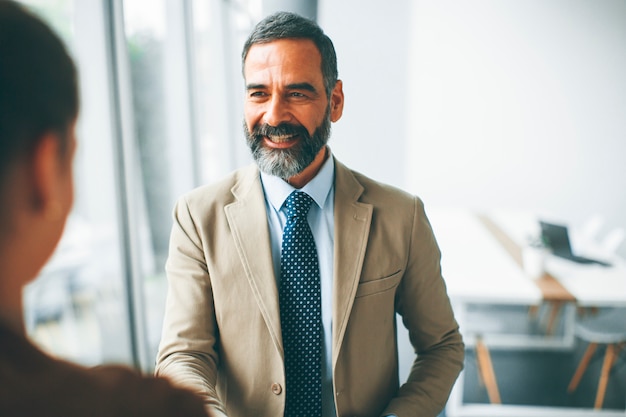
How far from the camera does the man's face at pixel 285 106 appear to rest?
1034mm

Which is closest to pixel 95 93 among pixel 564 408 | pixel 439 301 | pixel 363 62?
pixel 363 62

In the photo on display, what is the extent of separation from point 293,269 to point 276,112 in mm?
351

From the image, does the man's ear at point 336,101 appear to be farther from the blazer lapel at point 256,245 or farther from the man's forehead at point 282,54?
the blazer lapel at point 256,245

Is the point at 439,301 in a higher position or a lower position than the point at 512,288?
higher

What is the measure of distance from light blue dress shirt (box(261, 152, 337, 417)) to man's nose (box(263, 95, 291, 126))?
0.53 feet

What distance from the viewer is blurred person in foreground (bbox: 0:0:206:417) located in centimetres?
36

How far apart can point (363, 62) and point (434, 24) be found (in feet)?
13.6

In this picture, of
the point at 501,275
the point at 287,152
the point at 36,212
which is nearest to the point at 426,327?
the point at 287,152

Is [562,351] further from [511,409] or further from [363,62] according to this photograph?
[363,62]

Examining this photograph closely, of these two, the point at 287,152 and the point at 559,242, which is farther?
the point at 559,242

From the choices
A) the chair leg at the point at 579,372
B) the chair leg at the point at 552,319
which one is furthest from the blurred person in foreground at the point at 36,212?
the chair leg at the point at 552,319

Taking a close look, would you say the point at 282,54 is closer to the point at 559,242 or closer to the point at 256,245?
the point at 256,245

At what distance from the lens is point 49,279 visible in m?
2.21

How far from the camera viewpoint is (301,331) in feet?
3.63
